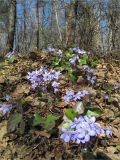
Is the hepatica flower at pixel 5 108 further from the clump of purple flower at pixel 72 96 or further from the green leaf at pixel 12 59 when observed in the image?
the green leaf at pixel 12 59

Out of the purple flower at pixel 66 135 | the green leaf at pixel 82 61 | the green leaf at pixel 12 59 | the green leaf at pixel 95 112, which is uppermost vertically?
the purple flower at pixel 66 135

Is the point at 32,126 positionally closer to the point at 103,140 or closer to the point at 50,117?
the point at 50,117

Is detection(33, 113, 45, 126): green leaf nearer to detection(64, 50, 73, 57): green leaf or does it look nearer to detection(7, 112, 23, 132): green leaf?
detection(7, 112, 23, 132): green leaf

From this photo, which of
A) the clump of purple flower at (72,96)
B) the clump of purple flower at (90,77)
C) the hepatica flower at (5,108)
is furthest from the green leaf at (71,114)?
the clump of purple flower at (90,77)

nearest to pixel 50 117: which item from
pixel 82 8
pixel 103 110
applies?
pixel 103 110

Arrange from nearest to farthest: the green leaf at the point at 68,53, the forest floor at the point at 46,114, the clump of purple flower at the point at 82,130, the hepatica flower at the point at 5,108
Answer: the clump of purple flower at the point at 82,130, the forest floor at the point at 46,114, the hepatica flower at the point at 5,108, the green leaf at the point at 68,53

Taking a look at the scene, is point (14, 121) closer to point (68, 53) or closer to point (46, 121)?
point (46, 121)
